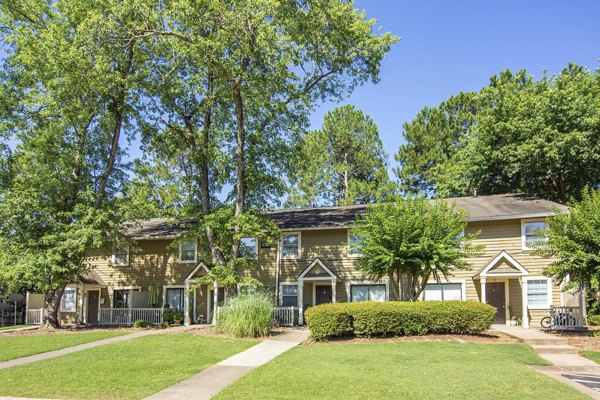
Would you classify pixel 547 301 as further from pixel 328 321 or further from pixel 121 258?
pixel 121 258

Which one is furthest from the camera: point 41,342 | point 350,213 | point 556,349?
point 350,213

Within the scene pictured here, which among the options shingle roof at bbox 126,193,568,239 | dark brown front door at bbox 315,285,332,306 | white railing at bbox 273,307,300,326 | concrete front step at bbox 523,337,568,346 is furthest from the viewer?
dark brown front door at bbox 315,285,332,306

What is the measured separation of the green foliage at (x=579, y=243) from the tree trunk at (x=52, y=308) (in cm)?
2083

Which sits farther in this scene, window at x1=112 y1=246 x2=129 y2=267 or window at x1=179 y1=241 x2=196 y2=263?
window at x1=112 y1=246 x2=129 y2=267

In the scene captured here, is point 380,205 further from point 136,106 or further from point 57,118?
point 57,118

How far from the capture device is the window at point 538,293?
21.5 m

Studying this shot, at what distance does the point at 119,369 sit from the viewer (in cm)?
1170

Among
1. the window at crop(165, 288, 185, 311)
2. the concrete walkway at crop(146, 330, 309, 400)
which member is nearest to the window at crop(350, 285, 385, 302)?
the concrete walkway at crop(146, 330, 309, 400)

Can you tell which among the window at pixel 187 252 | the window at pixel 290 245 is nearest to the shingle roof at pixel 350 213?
the window at pixel 290 245

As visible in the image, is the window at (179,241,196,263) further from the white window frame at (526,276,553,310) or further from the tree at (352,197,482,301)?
the white window frame at (526,276,553,310)

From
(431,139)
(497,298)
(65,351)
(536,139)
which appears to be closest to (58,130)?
(65,351)

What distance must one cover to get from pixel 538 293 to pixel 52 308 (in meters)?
21.8

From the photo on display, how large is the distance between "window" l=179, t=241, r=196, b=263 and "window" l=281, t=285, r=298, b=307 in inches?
205

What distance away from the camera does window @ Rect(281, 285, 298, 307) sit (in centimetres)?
2461
